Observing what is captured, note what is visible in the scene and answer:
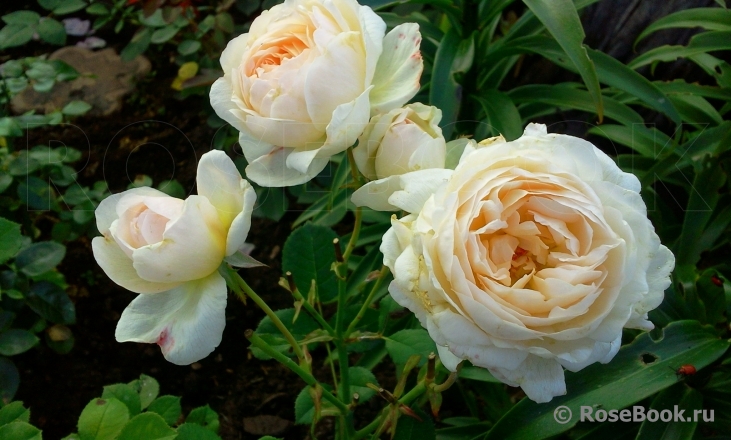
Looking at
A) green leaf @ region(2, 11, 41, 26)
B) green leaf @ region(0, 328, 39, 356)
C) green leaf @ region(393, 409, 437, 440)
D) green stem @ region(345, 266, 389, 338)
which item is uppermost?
green stem @ region(345, 266, 389, 338)

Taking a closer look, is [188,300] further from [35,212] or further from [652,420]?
[35,212]

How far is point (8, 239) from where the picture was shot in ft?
2.54

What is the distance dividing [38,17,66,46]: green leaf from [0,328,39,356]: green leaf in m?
0.64

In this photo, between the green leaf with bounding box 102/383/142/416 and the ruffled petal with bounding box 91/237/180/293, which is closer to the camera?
the ruffled petal with bounding box 91/237/180/293

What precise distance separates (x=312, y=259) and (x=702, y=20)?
0.80 metres

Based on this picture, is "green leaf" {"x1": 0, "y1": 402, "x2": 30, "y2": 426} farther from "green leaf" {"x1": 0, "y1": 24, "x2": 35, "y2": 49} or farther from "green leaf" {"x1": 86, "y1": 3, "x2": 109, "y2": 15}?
"green leaf" {"x1": 86, "y1": 3, "x2": 109, "y2": 15}

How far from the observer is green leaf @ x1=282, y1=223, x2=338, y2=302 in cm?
77

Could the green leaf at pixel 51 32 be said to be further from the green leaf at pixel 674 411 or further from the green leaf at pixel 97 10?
the green leaf at pixel 674 411

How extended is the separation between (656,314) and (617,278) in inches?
17.7

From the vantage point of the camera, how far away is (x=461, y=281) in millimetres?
414

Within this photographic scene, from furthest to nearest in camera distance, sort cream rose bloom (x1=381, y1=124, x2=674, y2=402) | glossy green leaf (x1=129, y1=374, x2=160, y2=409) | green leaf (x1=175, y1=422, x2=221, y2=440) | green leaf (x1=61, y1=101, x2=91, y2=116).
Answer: green leaf (x1=61, y1=101, x2=91, y2=116) < glossy green leaf (x1=129, y1=374, x2=160, y2=409) < green leaf (x1=175, y1=422, x2=221, y2=440) < cream rose bloom (x1=381, y1=124, x2=674, y2=402)

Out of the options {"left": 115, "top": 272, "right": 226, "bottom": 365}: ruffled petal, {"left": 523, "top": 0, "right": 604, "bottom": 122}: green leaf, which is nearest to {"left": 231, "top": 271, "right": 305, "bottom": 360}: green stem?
{"left": 115, "top": 272, "right": 226, "bottom": 365}: ruffled petal

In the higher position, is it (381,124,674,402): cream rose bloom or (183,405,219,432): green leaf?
(381,124,674,402): cream rose bloom

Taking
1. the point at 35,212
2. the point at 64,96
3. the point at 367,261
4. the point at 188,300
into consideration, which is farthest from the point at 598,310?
the point at 64,96
